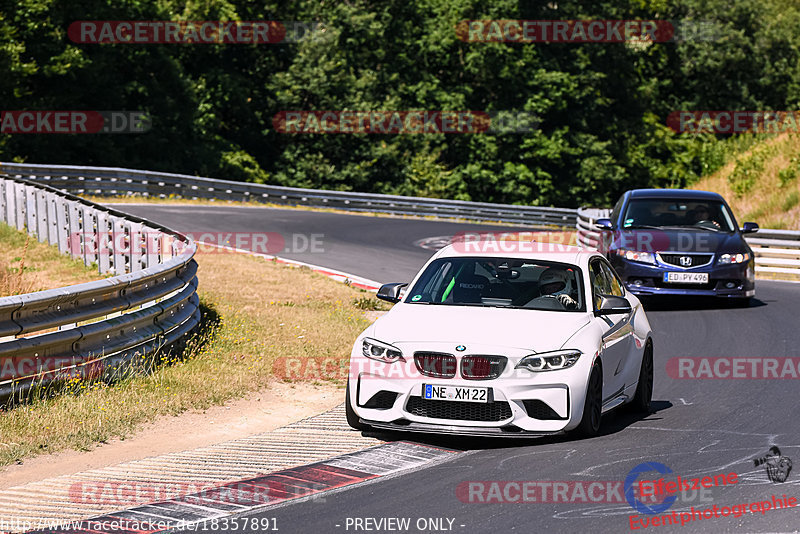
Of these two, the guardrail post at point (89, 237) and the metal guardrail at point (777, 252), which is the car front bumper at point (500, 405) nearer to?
the guardrail post at point (89, 237)

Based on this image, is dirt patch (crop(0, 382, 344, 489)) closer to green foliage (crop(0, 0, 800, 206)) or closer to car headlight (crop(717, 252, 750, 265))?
car headlight (crop(717, 252, 750, 265))

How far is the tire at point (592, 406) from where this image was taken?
27.2 feet

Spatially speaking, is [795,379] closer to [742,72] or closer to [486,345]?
[486,345]

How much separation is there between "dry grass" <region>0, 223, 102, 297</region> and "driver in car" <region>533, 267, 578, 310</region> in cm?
845

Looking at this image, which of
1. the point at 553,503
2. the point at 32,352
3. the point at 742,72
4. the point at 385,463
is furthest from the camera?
the point at 742,72

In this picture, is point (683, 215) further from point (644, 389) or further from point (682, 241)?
point (644, 389)

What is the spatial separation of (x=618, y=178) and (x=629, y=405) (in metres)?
48.5

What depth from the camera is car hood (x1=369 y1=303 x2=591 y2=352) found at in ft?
27.0

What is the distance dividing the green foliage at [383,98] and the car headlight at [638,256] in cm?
3065

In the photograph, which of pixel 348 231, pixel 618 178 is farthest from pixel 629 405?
pixel 618 178

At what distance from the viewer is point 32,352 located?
8.95m

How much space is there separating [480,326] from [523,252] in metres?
1.40

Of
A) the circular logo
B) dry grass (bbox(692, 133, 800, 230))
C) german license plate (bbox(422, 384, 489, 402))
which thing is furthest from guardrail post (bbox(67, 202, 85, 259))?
dry grass (bbox(692, 133, 800, 230))

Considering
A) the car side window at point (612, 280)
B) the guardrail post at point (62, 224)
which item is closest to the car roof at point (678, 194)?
the car side window at point (612, 280)
